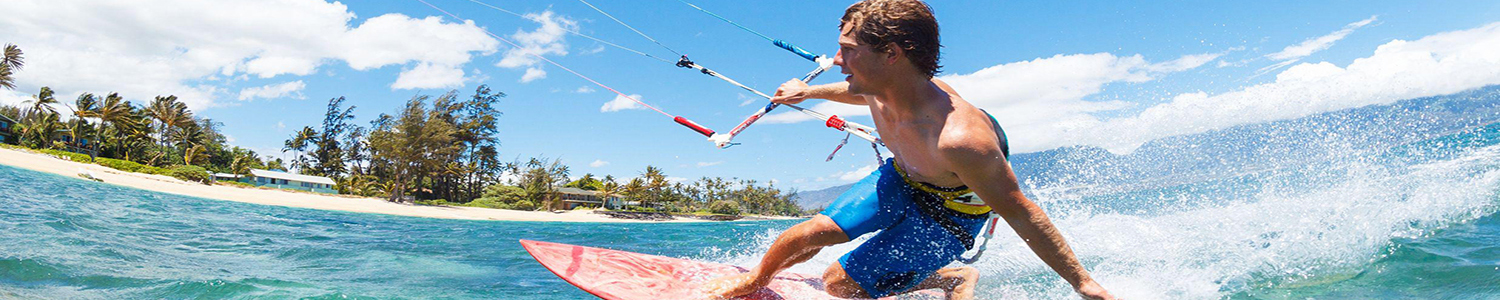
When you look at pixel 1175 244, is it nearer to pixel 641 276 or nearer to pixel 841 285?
pixel 841 285

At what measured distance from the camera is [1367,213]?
19.4 feet

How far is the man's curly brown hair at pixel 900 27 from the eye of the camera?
238cm

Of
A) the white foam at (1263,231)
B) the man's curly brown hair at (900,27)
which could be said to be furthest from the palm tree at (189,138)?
the man's curly brown hair at (900,27)

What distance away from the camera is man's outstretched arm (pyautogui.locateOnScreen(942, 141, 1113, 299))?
232 centimetres

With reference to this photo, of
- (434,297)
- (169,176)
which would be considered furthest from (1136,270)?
(169,176)

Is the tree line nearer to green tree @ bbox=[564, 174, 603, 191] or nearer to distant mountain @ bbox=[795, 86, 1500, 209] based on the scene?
green tree @ bbox=[564, 174, 603, 191]

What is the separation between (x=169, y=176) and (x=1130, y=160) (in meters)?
52.1

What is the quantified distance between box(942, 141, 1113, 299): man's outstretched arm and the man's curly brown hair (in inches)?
15.3

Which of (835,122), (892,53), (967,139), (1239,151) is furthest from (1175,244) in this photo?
(1239,151)

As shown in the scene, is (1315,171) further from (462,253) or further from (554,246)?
(462,253)

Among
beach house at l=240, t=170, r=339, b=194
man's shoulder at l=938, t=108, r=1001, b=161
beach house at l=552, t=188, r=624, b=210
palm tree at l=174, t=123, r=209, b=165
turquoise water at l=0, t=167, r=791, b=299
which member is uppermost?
palm tree at l=174, t=123, r=209, b=165

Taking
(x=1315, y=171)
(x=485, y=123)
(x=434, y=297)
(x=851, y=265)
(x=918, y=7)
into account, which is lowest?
(x=434, y=297)

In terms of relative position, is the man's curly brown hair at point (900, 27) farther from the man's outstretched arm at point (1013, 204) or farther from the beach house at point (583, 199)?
the beach house at point (583, 199)

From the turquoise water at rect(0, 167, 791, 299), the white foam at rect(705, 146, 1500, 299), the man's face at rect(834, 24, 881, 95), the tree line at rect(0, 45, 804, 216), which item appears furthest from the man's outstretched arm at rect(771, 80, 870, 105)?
the tree line at rect(0, 45, 804, 216)
